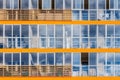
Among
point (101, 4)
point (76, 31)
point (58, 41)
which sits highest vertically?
point (101, 4)

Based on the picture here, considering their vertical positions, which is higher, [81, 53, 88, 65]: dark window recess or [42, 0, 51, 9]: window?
[42, 0, 51, 9]: window

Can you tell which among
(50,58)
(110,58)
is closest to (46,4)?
(50,58)

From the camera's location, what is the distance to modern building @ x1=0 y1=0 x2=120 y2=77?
168 ft

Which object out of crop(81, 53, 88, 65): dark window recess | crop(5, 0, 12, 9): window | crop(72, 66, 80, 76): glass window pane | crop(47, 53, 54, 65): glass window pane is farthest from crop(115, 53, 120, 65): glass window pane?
crop(5, 0, 12, 9): window

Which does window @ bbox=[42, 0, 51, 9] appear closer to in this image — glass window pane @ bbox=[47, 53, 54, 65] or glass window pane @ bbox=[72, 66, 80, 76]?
glass window pane @ bbox=[47, 53, 54, 65]

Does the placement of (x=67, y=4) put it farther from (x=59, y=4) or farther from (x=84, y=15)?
(x=84, y=15)

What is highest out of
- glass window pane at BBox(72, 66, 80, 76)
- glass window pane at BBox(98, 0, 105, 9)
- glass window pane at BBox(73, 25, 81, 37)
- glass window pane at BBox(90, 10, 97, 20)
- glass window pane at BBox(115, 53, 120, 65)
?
glass window pane at BBox(98, 0, 105, 9)

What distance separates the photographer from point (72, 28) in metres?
51.3

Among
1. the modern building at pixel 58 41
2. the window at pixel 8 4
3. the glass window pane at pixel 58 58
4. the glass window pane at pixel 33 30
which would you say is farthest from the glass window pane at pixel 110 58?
the window at pixel 8 4

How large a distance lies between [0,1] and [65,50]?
Answer: 579cm

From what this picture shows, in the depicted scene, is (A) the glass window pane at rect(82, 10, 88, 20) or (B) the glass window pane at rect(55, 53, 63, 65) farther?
(A) the glass window pane at rect(82, 10, 88, 20)

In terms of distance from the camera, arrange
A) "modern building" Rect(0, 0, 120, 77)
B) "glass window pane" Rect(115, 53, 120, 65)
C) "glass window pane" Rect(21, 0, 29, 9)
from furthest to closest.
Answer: "glass window pane" Rect(21, 0, 29, 9), "glass window pane" Rect(115, 53, 120, 65), "modern building" Rect(0, 0, 120, 77)

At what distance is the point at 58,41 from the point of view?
5122 centimetres

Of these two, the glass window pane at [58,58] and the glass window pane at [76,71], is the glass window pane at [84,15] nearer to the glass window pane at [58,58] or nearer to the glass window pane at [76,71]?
the glass window pane at [58,58]
